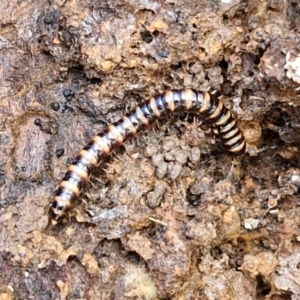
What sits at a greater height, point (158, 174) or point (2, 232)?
point (158, 174)

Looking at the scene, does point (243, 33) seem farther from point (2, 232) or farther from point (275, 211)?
point (2, 232)

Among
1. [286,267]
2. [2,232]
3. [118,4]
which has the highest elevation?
[118,4]

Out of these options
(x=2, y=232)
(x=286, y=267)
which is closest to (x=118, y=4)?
(x=2, y=232)

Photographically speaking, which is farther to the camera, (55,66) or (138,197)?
(55,66)

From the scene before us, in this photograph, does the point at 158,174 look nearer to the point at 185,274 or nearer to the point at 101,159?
the point at 101,159

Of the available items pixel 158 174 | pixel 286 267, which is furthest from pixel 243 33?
pixel 286 267

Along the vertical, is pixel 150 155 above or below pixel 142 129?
below
